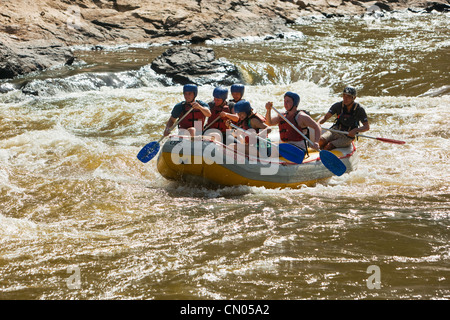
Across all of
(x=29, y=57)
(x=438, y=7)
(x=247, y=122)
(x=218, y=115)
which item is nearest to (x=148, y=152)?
(x=218, y=115)

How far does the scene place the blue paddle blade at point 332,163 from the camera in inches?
269

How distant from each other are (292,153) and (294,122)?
20.4 inches

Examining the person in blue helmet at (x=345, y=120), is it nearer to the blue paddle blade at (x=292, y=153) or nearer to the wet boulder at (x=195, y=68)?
the blue paddle blade at (x=292, y=153)

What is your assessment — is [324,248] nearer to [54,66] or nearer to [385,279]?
[385,279]

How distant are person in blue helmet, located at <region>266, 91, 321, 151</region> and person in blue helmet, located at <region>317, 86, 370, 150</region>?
2.17ft

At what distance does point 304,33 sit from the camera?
21.0 m

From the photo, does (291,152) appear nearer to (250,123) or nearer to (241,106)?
(250,123)

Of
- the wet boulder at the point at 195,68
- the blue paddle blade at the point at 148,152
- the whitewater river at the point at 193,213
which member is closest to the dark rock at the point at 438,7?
the whitewater river at the point at 193,213

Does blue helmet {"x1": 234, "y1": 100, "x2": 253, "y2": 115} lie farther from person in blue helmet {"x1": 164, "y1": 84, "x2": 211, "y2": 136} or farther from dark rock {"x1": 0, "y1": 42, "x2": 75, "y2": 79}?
dark rock {"x1": 0, "y1": 42, "x2": 75, "y2": 79}

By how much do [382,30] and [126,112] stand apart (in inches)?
563

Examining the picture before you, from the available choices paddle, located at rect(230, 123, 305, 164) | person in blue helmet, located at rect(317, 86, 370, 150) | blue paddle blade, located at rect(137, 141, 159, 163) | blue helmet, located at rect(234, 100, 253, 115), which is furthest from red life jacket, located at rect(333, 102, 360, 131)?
blue paddle blade, located at rect(137, 141, 159, 163)

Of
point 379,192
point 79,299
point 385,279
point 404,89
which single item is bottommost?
point 404,89

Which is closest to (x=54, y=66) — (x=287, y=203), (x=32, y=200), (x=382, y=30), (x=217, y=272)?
(x=32, y=200)

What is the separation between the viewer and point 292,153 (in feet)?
21.9
